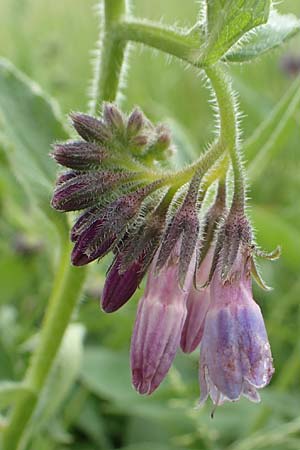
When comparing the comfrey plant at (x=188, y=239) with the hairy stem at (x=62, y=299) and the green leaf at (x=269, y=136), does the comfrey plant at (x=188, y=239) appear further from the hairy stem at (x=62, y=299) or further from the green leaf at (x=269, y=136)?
the green leaf at (x=269, y=136)

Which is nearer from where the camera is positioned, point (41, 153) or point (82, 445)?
point (41, 153)

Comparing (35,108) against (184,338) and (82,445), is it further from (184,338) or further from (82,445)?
(82,445)

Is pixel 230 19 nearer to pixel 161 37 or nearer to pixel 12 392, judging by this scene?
pixel 161 37

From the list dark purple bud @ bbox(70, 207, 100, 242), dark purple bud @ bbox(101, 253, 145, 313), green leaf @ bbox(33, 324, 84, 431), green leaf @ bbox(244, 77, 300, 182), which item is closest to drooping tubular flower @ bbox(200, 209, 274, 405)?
dark purple bud @ bbox(101, 253, 145, 313)

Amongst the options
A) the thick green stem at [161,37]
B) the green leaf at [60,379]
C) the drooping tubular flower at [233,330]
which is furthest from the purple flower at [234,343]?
the green leaf at [60,379]

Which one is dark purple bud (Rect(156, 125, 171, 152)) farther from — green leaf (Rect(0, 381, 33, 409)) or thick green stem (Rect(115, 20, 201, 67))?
green leaf (Rect(0, 381, 33, 409))

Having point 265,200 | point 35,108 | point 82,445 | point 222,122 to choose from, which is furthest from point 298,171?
point 222,122
